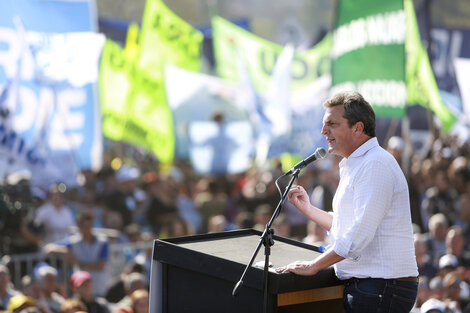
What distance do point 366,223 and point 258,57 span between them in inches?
317

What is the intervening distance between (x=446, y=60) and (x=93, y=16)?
595cm

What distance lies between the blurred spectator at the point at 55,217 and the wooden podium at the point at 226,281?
15.4 feet

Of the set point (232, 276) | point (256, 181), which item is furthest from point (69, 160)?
point (232, 276)

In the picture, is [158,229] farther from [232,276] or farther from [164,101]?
[232,276]

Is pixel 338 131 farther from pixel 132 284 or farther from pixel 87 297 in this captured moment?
pixel 87 297

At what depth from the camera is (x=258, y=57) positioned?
10.4 meters

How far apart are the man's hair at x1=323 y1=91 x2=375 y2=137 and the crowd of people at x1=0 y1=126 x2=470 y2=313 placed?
101 inches

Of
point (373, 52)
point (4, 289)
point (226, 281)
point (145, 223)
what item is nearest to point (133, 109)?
point (145, 223)

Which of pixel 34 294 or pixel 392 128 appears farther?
pixel 392 128

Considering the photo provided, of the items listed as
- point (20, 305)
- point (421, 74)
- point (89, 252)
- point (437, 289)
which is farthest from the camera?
point (421, 74)

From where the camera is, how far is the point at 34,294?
6.07 meters

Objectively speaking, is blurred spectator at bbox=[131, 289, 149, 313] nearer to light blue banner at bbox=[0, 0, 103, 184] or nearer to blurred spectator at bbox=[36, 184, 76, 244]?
blurred spectator at bbox=[36, 184, 76, 244]

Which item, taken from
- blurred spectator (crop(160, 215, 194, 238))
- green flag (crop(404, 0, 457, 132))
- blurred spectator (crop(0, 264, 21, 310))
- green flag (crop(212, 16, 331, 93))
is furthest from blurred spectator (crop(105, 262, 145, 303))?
green flag (crop(404, 0, 457, 132))

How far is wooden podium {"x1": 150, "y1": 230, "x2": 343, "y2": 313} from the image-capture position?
2.59 metres
